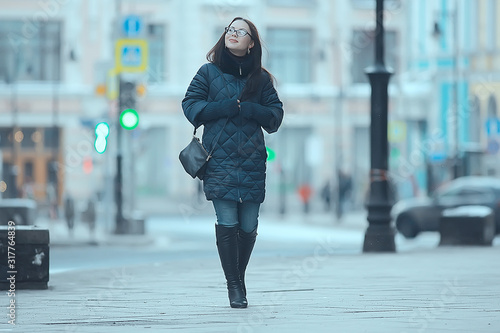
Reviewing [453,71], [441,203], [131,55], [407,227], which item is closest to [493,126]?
[441,203]

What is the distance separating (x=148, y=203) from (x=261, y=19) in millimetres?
10466

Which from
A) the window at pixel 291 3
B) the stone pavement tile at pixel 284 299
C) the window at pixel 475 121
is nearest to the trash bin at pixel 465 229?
the stone pavement tile at pixel 284 299

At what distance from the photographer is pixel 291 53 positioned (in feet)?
→ 203

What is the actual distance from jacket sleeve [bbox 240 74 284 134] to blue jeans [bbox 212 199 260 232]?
0.55 meters

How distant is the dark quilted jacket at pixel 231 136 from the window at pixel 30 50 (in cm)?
4944

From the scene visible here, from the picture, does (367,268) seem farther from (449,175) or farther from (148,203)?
(148,203)

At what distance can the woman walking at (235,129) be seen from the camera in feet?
29.4

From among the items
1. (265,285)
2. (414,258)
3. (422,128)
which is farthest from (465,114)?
(265,285)

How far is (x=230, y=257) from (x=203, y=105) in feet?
3.51

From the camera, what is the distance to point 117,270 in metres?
14.2

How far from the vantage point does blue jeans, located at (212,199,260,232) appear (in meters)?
9.04

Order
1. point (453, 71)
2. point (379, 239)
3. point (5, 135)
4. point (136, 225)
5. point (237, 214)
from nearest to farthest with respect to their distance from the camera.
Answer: point (237, 214)
point (379, 239)
point (136, 225)
point (453, 71)
point (5, 135)

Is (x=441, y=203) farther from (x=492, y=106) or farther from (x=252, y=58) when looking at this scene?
(x=492, y=106)

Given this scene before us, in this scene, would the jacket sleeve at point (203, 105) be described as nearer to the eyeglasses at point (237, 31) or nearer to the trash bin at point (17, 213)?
the eyeglasses at point (237, 31)
